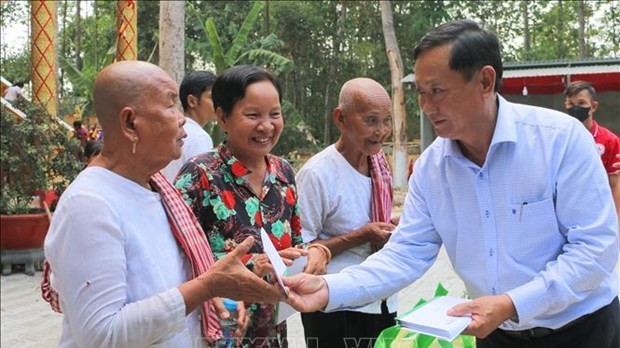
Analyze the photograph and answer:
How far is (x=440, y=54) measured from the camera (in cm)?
177

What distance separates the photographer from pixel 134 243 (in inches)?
57.8

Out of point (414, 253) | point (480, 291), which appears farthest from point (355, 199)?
point (480, 291)

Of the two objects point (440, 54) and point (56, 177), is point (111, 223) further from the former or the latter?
point (56, 177)

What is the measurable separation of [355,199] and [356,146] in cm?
22

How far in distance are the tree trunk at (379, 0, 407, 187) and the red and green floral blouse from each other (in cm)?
1308

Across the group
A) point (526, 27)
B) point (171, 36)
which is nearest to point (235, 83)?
point (171, 36)

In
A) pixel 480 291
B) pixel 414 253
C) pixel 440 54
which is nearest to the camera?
pixel 440 54

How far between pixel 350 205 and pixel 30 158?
16.6 ft

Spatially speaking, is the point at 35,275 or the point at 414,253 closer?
the point at 414,253

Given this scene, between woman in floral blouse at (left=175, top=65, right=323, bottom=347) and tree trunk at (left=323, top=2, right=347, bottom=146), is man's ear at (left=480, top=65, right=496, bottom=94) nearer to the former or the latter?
woman in floral blouse at (left=175, top=65, right=323, bottom=347)

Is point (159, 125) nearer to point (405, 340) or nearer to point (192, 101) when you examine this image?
point (405, 340)

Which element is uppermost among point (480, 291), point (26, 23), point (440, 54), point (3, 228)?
point (26, 23)

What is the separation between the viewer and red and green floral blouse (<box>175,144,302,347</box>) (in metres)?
1.99

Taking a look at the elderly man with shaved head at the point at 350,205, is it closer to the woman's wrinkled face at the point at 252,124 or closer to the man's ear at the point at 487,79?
the woman's wrinkled face at the point at 252,124
